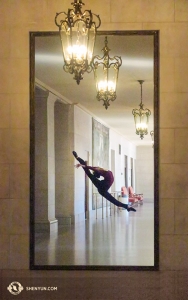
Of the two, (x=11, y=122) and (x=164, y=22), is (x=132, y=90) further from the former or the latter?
(x=11, y=122)

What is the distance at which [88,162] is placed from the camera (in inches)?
225

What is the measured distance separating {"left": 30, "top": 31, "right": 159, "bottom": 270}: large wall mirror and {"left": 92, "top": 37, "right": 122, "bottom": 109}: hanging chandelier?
7cm

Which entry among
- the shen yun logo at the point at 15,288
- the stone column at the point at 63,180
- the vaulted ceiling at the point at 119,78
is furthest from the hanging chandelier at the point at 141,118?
the shen yun logo at the point at 15,288

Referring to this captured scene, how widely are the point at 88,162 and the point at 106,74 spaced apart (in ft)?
3.10

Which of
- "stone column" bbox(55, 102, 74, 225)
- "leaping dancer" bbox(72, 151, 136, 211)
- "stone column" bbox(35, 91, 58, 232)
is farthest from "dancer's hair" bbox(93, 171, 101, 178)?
"stone column" bbox(35, 91, 58, 232)

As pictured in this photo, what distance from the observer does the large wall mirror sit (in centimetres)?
529

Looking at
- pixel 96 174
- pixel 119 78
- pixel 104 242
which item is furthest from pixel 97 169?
pixel 104 242

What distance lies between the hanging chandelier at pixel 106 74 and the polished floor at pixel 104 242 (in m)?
1.18

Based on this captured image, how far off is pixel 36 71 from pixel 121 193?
1.59 m

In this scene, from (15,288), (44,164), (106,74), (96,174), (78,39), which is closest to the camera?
(78,39)

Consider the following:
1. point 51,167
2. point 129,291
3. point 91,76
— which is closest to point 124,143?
point 51,167

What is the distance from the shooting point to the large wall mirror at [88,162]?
208 inches

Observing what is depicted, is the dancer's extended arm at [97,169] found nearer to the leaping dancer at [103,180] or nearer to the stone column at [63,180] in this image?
the leaping dancer at [103,180]

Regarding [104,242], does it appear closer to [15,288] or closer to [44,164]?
[44,164]
